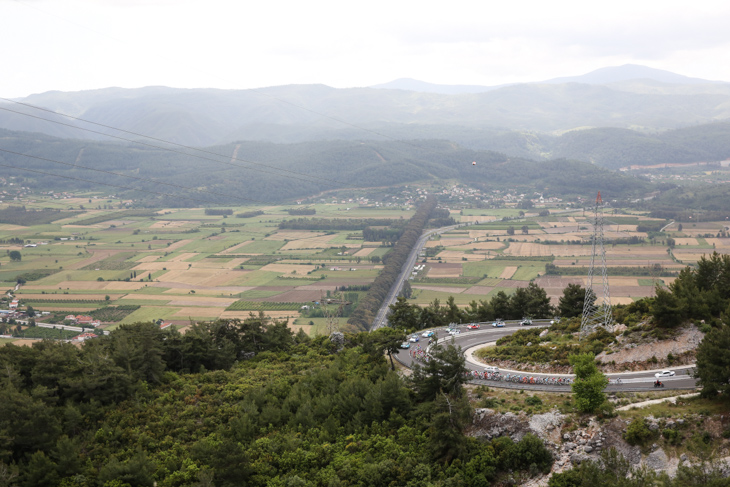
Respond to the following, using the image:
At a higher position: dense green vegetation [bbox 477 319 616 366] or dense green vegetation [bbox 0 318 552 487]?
dense green vegetation [bbox 477 319 616 366]

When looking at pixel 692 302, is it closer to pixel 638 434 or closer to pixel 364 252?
pixel 638 434

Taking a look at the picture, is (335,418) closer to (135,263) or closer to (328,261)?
(328,261)

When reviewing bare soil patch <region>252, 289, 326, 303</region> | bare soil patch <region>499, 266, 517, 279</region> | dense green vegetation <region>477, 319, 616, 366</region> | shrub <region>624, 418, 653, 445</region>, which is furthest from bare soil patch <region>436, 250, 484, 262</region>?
shrub <region>624, 418, 653, 445</region>

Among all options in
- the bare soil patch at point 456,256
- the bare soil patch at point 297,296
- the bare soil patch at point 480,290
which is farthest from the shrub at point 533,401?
the bare soil patch at point 456,256

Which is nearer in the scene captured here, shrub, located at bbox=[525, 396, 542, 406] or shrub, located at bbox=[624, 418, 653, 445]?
shrub, located at bbox=[624, 418, 653, 445]

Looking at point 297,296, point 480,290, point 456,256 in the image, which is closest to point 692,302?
point 480,290

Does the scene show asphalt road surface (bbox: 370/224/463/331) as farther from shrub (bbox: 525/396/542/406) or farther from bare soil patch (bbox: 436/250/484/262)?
shrub (bbox: 525/396/542/406)

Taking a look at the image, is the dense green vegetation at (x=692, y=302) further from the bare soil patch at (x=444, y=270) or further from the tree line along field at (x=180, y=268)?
the bare soil patch at (x=444, y=270)
